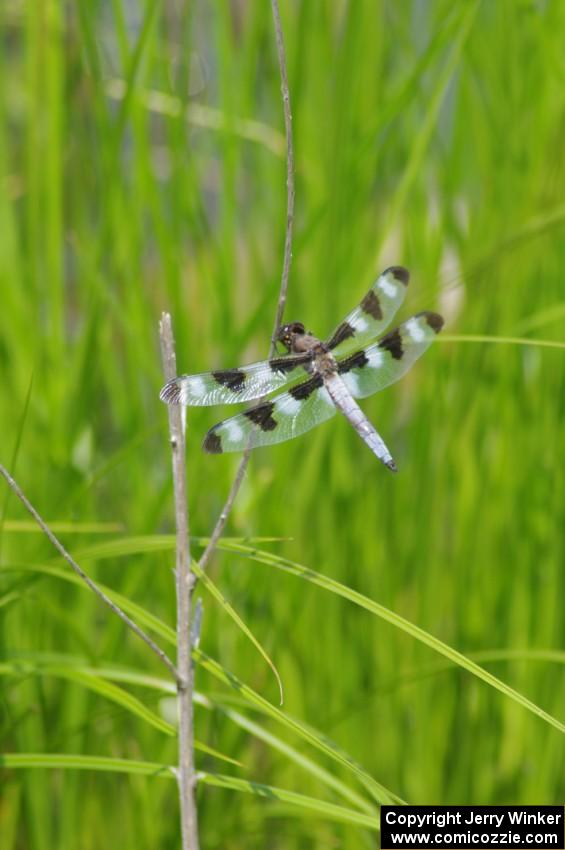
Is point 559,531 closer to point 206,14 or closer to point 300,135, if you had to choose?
point 300,135

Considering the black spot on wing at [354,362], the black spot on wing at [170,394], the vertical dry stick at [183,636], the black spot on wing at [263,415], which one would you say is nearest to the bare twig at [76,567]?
the vertical dry stick at [183,636]

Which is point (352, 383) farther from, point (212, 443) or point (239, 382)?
point (212, 443)

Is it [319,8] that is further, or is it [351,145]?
[319,8]

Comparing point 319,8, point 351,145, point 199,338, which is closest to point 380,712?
point 199,338

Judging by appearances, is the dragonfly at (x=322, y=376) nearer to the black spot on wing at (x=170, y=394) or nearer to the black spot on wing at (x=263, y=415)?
the black spot on wing at (x=263, y=415)

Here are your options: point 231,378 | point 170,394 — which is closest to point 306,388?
point 231,378

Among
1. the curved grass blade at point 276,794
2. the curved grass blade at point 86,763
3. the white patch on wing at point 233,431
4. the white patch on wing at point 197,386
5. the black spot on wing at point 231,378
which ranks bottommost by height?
the curved grass blade at point 276,794

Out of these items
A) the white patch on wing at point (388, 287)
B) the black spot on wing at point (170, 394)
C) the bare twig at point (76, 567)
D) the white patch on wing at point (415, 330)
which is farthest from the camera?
the white patch on wing at point (388, 287)
